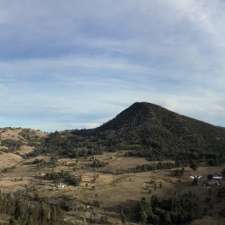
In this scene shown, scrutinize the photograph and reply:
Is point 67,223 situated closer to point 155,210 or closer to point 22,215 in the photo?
point 22,215

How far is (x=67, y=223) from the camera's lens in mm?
155875

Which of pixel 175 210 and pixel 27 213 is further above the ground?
pixel 27 213

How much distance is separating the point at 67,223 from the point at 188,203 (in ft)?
187

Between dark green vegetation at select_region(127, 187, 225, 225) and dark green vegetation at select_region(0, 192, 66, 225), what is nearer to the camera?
dark green vegetation at select_region(0, 192, 66, 225)

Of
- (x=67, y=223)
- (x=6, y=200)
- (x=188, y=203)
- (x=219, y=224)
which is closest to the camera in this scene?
(x=67, y=223)

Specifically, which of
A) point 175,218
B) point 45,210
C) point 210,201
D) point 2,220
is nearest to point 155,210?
point 175,218

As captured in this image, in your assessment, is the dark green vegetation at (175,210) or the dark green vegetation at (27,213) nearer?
the dark green vegetation at (27,213)

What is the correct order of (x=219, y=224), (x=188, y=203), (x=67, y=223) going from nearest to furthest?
(x=67, y=223) → (x=219, y=224) → (x=188, y=203)

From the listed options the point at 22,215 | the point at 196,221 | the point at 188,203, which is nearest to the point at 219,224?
the point at 196,221

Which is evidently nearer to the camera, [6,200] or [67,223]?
[67,223]

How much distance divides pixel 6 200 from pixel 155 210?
56482 mm

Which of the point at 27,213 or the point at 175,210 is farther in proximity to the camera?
the point at 175,210

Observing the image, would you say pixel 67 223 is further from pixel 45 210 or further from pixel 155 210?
pixel 155 210

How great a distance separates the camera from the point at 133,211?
655 feet
